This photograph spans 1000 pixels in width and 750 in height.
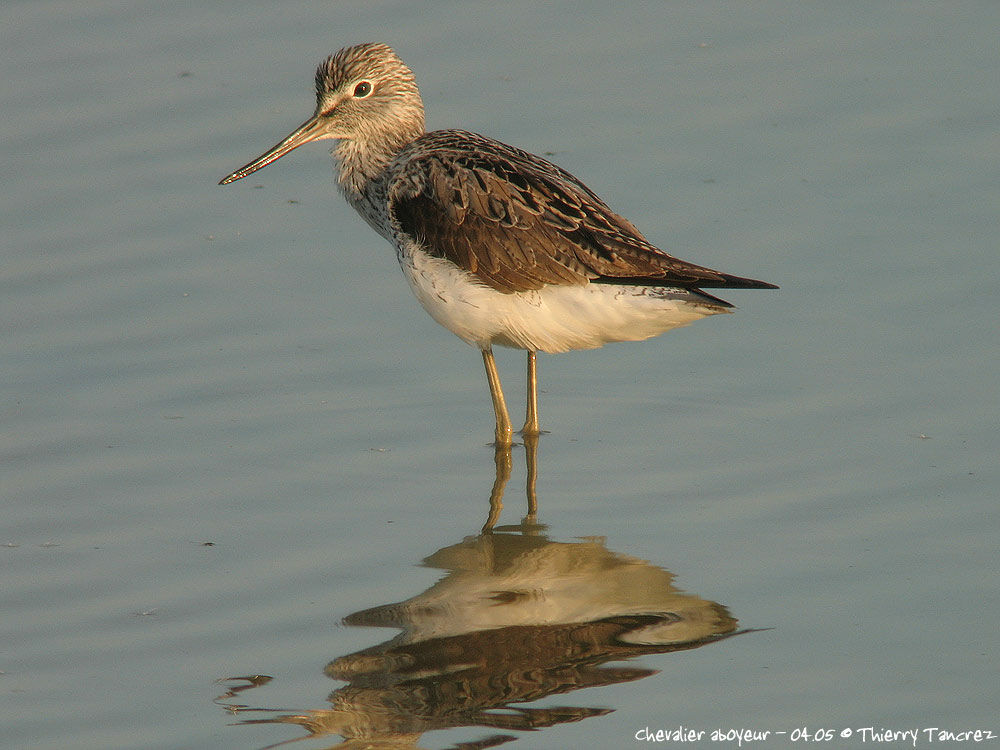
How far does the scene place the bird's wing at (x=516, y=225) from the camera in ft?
26.2

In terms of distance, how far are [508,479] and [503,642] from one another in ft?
6.32

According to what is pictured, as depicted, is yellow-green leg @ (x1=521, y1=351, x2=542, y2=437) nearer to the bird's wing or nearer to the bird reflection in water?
the bird's wing

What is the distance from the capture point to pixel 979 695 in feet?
19.0

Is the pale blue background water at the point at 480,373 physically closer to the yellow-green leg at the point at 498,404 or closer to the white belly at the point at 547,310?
the yellow-green leg at the point at 498,404

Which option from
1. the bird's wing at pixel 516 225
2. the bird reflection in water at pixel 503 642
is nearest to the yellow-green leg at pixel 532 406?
the bird's wing at pixel 516 225

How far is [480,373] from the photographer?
938 centimetres

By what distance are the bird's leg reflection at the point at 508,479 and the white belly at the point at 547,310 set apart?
0.57m

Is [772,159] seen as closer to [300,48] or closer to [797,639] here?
[300,48]

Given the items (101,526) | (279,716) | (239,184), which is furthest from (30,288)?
(279,716)

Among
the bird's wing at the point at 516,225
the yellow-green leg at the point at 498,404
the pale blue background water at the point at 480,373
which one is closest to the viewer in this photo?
the pale blue background water at the point at 480,373

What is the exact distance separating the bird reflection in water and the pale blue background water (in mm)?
95

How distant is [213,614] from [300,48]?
7252 mm

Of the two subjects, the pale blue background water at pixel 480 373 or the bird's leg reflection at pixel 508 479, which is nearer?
the pale blue background water at pixel 480 373

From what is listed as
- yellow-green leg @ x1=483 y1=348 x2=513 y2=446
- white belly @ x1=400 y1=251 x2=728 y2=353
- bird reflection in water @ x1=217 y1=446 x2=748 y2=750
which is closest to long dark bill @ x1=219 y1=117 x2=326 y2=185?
white belly @ x1=400 y1=251 x2=728 y2=353
